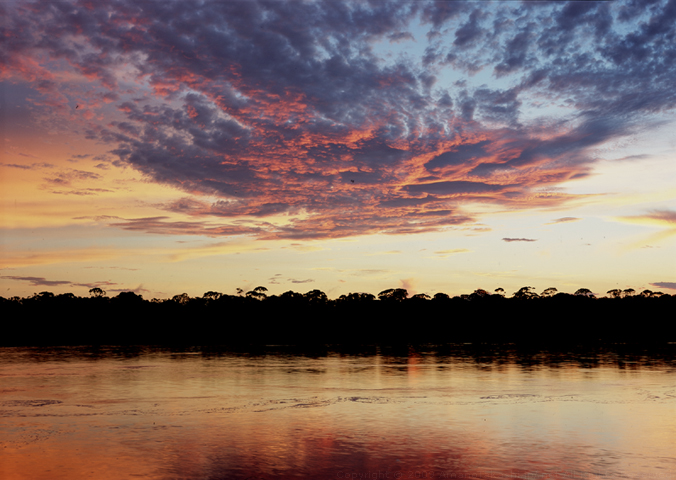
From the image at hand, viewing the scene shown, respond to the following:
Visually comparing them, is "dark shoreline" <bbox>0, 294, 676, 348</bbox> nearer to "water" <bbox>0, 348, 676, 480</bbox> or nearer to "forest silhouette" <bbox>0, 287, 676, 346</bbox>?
"forest silhouette" <bbox>0, 287, 676, 346</bbox>

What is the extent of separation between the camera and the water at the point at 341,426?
18.5 m

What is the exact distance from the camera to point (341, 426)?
82.9ft

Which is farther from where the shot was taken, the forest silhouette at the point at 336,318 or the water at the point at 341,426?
the forest silhouette at the point at 336,318

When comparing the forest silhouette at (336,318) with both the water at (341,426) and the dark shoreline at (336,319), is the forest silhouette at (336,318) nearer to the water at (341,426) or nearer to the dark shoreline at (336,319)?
the dark shoreline at (336,319)

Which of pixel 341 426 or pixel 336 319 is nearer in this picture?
pixel 341 426

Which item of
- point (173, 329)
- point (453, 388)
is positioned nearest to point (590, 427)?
point (453, 388)

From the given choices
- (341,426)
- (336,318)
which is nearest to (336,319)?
(336,318)

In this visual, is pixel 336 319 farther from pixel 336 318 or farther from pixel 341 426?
pixel 341 426

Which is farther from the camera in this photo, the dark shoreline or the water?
the dark shoreline

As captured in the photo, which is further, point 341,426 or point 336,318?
point 336,318

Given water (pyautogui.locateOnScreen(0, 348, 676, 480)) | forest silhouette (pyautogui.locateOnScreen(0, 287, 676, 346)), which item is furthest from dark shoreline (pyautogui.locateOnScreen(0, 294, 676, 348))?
water (pyautogui.locateOnScreen(0, 348, 676, 480))

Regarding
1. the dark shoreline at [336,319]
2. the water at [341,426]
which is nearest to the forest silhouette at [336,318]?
the dark shoreline at [336,319]

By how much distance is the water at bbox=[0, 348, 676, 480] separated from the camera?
60.7 feet

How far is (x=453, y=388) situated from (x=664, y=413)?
43.0 feet
